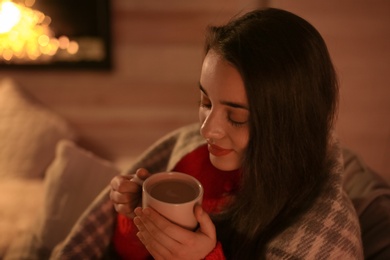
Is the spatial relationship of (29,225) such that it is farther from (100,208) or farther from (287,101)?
(287,101)

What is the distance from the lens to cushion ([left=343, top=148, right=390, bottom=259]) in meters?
1.06

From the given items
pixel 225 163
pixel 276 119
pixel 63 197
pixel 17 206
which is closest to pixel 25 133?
pixel 17 206

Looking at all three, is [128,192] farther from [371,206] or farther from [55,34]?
[55,34]

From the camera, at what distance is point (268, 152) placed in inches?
34.3

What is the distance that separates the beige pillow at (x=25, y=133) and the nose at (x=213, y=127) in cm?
111

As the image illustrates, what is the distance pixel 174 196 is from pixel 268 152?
20 cm

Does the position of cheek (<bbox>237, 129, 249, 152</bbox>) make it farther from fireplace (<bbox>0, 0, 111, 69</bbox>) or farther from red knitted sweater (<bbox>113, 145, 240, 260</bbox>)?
fireplace (<bbox>0, 0, 111, 69</bbox>)

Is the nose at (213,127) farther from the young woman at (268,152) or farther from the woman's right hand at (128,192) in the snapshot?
the woman's right hand at (128,192)

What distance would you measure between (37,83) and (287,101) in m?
1.46

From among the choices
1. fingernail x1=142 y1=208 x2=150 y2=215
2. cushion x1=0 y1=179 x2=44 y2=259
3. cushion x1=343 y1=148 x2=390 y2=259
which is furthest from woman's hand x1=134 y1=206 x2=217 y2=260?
cushion x1=0 y1=179 x2=44 y2=259

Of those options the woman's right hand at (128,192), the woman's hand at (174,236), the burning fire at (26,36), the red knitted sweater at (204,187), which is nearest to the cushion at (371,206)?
the red knitted sweater at (204,187)

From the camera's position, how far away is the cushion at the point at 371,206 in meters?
1.06

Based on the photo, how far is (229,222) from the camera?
3.23ft

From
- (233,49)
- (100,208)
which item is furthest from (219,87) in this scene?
(100,208)
